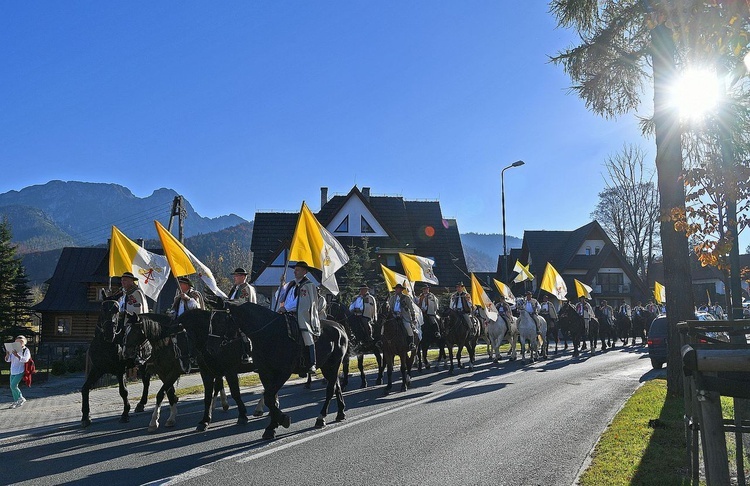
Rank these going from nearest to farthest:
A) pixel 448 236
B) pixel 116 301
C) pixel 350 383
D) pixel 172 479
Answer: pixel 172 479 → pixel 116 301 → pixel 350 383 → pixel 448 236

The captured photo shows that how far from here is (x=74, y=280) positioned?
49.1m

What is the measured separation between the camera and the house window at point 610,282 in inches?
2296

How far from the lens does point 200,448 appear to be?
855 centimetres

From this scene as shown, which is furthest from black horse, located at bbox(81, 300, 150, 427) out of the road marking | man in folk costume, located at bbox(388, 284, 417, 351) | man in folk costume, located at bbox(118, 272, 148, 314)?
man in folk costume, located at bbox(388, 284, 417, 351)

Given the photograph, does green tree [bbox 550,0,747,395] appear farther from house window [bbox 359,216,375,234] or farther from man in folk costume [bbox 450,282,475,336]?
house window [bbox 359,216,375,234]

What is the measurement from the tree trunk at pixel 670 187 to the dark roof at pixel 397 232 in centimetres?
3078

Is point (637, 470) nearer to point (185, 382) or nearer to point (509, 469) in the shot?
point (509, 469)

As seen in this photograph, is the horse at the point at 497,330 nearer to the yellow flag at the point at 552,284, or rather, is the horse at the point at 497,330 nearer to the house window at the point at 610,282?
the yellow flag at the point at 552,284

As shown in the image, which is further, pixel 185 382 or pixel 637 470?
pixel 185 382

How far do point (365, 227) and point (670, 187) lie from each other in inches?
1325

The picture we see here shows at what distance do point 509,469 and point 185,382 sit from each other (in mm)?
13462

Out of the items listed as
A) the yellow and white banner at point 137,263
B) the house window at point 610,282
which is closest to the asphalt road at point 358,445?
the yellow and white banner at point 137,263

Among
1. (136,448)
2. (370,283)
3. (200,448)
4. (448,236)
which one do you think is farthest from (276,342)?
(448,236)

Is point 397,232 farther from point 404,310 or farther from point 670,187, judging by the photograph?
point 670,187
